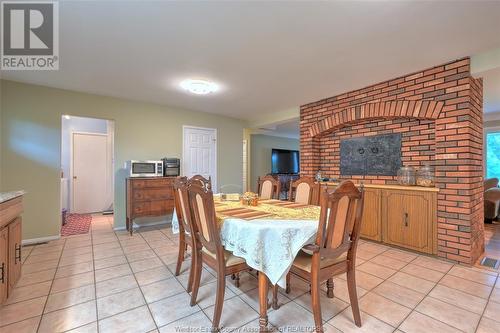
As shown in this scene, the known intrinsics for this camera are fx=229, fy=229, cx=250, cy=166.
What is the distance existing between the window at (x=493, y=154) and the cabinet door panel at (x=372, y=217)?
4.49 metres

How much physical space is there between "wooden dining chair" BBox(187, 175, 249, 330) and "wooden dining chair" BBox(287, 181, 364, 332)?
465 mm

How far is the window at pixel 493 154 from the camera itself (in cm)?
534

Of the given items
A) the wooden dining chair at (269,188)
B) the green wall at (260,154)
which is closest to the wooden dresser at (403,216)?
the wooden dining chair at (269,188)

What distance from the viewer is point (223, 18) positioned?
1890 millimetres

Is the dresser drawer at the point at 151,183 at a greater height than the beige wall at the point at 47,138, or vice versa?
the beige wall at the point at 47,138

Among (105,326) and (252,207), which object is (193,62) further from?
(105,326)

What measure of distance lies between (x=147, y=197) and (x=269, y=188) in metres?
2.23

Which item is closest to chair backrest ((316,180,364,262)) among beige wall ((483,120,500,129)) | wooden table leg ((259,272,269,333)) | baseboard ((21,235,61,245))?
wooden table leg ((259,272,269,333))

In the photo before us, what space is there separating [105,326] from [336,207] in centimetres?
177

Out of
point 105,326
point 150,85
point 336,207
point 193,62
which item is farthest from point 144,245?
point 336,207

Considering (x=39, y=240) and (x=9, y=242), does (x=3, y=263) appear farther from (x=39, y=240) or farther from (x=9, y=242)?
(x=39, y=240)

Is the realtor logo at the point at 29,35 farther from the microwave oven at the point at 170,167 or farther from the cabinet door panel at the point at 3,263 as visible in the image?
the microwave oven at the point at 170,167

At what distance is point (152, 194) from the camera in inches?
157

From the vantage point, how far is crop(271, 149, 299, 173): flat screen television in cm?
760
